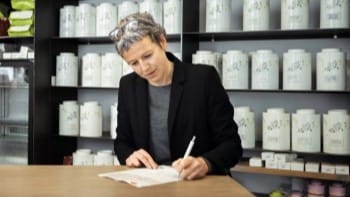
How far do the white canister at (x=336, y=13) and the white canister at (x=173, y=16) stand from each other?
36.0 inches

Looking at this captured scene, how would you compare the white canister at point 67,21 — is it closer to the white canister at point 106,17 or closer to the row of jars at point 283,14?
the white canister at point 106,17

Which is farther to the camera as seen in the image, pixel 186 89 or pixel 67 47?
pixel 67 47

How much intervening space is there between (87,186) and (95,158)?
5.81ft

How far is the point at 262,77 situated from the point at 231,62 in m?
0.21

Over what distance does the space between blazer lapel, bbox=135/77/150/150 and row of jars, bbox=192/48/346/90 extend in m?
0.98

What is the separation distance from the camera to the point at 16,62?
3.16m

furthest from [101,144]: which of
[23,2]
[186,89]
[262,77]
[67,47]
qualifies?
[186,89]

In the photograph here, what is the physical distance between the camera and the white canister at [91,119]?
9.74 feet

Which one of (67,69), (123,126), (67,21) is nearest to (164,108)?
(123,126)

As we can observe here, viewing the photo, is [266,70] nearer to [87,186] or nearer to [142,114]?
[142,114]

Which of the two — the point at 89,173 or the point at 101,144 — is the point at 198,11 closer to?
the point at 101,144

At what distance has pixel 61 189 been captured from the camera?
1180 millimetres

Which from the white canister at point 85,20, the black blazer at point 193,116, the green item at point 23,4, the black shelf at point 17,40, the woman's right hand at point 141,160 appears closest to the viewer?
the woman's right hand at point 141,160

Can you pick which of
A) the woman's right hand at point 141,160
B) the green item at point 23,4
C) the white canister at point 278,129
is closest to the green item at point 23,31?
the green item at point 23,4
